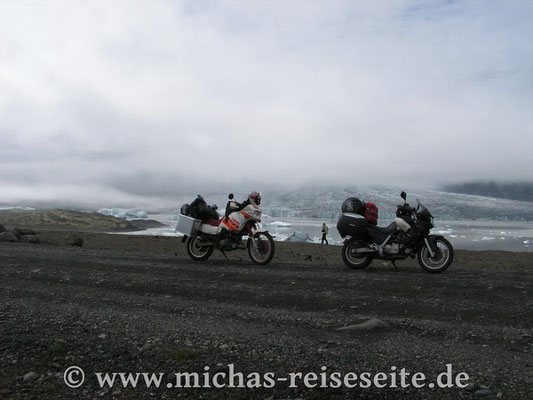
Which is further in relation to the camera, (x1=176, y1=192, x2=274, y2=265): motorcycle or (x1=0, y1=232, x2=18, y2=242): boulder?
(x1=0, y1=232, x2=18, y2=242): boulder

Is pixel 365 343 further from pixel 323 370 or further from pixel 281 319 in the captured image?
pixel 281 319

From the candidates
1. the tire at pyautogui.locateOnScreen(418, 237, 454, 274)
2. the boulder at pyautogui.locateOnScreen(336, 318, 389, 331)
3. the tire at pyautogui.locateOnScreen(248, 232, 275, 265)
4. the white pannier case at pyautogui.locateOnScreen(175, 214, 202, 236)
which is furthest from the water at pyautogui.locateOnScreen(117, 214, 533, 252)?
the boulder at pyautogui.locateOnScreen(336, 318, 389, 331)

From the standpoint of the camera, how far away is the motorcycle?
9250 mm

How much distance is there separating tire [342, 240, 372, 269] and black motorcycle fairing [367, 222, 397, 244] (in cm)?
26

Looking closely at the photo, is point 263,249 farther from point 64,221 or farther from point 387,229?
point 64,221

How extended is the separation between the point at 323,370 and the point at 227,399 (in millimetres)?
757

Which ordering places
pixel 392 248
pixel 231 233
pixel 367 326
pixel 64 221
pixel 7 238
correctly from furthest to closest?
pixel 64 221
pixel 7 238
pixel 231 233
pixel 392 248
pixel 367 326

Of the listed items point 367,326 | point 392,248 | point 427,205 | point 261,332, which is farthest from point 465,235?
point 261,332

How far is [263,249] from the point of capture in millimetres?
9219

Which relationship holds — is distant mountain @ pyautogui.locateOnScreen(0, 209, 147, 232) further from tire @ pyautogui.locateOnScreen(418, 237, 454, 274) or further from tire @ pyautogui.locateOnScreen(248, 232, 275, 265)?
tire @ pyautogui.locateOnScreen(418, 237, 454, 274)

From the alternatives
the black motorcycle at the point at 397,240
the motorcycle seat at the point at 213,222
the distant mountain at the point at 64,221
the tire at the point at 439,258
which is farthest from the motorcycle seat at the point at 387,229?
the distant mountain at the point at 64,221

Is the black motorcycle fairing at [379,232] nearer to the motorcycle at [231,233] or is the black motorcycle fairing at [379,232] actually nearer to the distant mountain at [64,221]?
the motorcycle at [231,233]

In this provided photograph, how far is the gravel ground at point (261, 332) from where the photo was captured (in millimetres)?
2773

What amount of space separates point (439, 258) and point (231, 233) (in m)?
4.75
